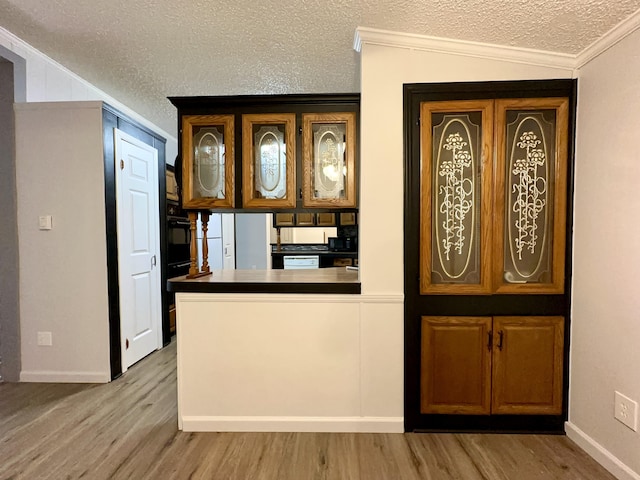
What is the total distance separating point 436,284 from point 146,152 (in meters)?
2.94

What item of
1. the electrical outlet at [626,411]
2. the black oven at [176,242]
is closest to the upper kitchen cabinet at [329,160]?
the electrical outlet at [626,411]

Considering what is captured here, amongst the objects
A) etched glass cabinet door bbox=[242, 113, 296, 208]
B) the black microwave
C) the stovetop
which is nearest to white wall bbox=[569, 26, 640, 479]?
etched glass cabinet door bbox=[242, 113, 296, 208]

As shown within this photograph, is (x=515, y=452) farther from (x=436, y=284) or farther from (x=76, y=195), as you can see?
(x=76, y=195)

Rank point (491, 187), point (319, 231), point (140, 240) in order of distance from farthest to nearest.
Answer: point (319, 231), point (140, 240), point (491, 187)

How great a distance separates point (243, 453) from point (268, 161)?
67.4 inches

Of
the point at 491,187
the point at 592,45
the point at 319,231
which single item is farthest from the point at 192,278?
the point at 319,231

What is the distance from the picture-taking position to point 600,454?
→ 1.77 m

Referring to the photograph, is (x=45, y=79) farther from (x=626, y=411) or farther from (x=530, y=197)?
(x=626, y=411)

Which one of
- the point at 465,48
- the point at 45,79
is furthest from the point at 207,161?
the point at 45,79

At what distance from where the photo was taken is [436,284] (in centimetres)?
202

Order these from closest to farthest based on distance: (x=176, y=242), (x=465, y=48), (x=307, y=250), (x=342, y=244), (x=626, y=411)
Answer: (x=626, y=411)
(x=465, y=48)
(x=176, y=242)
(x=342, y=244)
(x=307, y=250)

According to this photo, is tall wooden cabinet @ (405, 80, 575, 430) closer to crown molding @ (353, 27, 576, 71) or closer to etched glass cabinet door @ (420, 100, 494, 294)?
etched glass cabinet door @ (420, 100, 494, 294)

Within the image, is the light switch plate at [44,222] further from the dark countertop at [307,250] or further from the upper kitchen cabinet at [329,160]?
the dark countertop at [307,250]

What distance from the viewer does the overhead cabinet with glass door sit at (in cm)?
198
